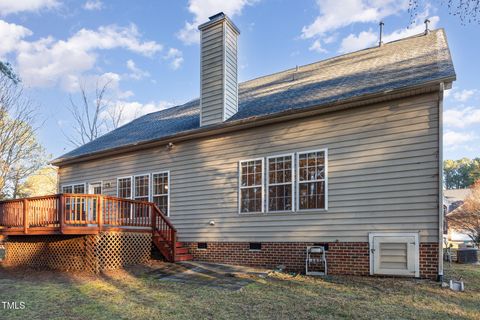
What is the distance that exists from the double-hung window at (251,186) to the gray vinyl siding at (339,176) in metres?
0.17

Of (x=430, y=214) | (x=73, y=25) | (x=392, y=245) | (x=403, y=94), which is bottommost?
(x=392, y=245)

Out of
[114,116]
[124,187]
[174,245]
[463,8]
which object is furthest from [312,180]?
[114,116]

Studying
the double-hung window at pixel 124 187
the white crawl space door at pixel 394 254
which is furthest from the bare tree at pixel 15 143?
the white crawl space door at pixel 394 254

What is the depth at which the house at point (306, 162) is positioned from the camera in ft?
23.9

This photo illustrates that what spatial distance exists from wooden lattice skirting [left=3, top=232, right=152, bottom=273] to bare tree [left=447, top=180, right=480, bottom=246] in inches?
723

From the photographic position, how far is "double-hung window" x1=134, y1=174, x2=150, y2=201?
11648 millimetres

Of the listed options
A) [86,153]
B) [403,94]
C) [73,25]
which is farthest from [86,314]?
[73,25]

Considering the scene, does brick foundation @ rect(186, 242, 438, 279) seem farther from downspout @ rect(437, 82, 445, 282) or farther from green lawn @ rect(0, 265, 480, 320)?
green lawn @ rect(0, 265, 480, 320)

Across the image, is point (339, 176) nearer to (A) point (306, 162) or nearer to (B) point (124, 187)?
(A) point (306, 162)

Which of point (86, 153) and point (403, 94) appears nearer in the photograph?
point (403, 94)

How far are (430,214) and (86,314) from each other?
20.1 ft

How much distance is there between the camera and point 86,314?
5.14 m

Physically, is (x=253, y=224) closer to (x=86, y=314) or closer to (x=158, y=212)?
(x=158, y=212)

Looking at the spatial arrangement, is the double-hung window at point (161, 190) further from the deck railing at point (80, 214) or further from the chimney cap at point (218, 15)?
the chimney cap at point (218, 15)
